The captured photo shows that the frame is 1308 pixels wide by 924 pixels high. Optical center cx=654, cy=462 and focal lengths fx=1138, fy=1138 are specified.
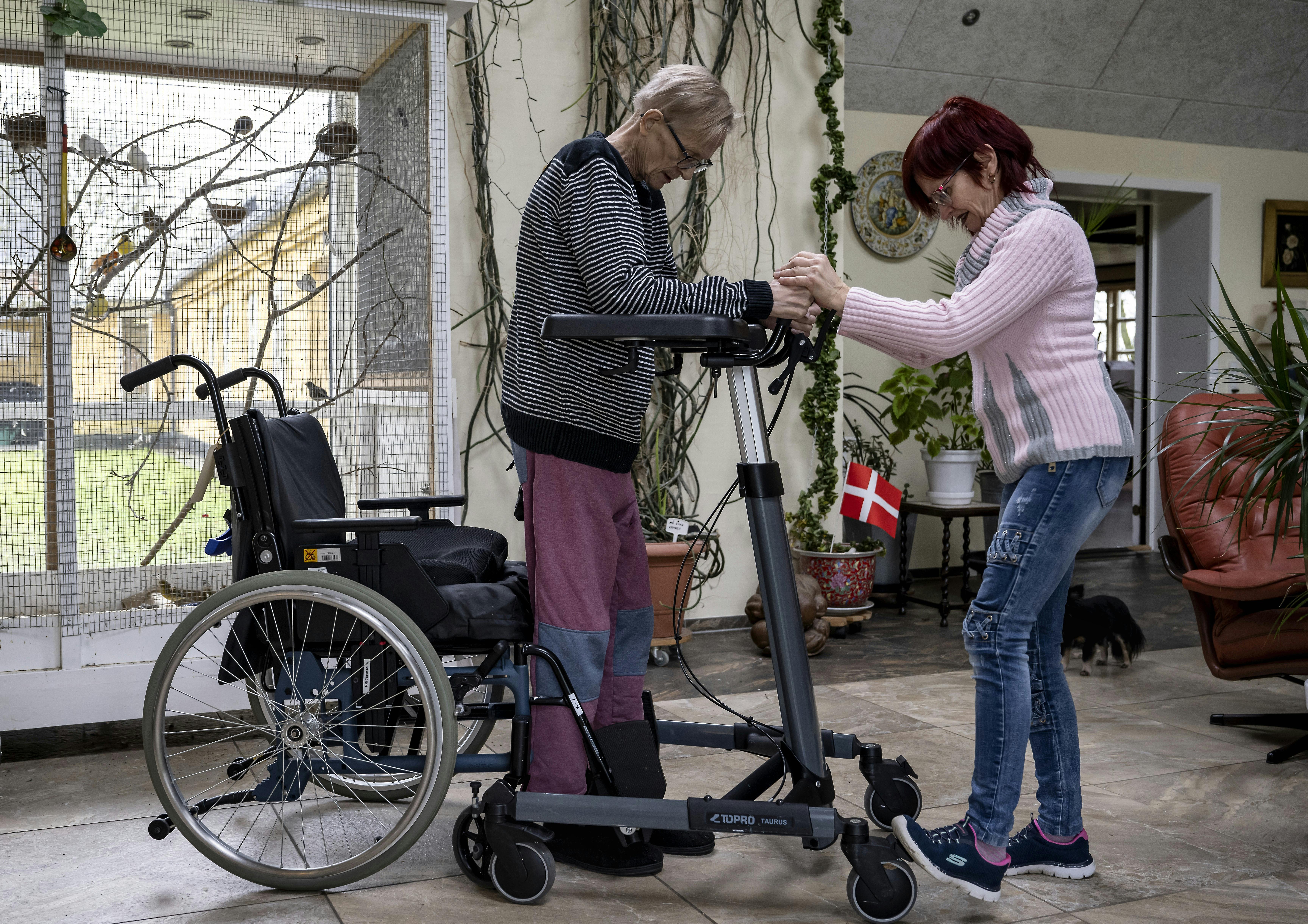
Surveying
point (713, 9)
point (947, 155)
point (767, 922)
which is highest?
point (713, 9)

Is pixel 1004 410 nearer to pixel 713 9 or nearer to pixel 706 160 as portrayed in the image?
pixel 706 160

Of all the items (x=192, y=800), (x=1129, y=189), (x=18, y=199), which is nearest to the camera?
(x=192, y=800)

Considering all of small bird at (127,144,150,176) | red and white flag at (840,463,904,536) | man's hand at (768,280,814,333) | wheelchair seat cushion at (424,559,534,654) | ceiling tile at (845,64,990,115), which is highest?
ceiling tile at (845,64,990,115)

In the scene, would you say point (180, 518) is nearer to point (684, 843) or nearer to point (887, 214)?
point (684, 843)

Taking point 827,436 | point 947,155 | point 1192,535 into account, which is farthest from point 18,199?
point 1192,535

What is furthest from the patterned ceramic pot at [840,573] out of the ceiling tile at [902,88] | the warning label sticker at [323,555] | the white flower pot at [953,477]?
the warning label sticker at [323,555]

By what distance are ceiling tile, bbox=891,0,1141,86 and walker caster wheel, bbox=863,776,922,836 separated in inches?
149

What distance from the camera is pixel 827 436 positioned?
415cm

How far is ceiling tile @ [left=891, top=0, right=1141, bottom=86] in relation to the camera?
4945mm

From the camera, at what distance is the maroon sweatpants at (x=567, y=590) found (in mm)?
1852

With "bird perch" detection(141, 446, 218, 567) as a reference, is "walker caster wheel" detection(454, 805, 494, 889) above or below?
below

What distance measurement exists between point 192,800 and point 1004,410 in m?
1.69

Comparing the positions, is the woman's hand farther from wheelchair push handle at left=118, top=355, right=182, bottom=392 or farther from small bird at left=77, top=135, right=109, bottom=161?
small bird at left=77, top=135, right=109, bottom=161

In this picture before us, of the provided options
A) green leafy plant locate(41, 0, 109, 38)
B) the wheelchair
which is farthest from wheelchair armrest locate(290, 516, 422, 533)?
green leafy plant locate(41, 0, 109, 38)
